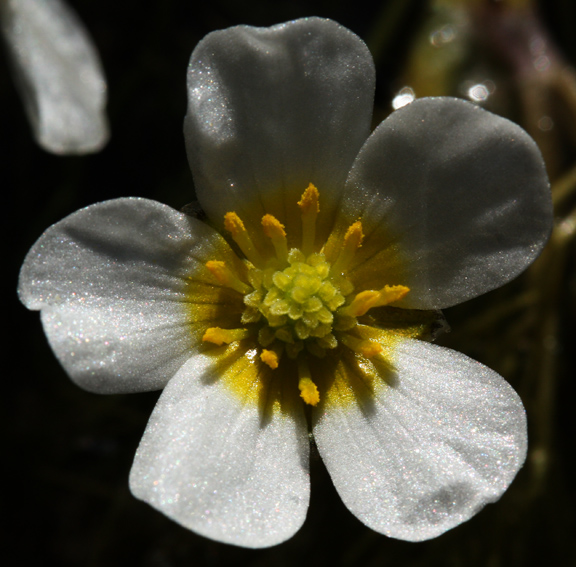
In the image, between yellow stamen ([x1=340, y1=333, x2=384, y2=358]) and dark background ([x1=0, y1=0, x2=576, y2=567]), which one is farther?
dark background ([x1=0, y1=0, x2=576, y2=567])

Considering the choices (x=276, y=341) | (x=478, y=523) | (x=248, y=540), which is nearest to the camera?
(x=248, y=540)

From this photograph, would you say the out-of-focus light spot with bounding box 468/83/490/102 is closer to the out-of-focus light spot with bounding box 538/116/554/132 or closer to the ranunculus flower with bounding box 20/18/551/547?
the out-of-focus light spot with bounding box 538/116/554/132

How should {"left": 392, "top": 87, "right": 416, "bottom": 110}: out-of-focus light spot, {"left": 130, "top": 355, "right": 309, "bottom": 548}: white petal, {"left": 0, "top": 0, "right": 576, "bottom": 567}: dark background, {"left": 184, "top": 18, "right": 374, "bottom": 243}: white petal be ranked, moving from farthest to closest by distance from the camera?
1. {"left": 392, "top": 87, "right": 416, "bottom": 110}: out-of-focus light spot
2. {"left": 0, "top": 0, "right": 576, "bottom": 567}: dark background
3. {"left": 184, "top": 18, "right": 374, "bottom": 243}: white petal
4. {"left": 130, "top": 355, "right": 309, "bottom": 548}: white petal

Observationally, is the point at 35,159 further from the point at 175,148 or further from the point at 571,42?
the point at 571,42

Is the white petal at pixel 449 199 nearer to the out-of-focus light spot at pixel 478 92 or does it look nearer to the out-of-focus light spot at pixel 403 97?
the out-of-focus light spot at pixel 403 97

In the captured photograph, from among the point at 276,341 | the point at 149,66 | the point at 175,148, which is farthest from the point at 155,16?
the point at 276,341

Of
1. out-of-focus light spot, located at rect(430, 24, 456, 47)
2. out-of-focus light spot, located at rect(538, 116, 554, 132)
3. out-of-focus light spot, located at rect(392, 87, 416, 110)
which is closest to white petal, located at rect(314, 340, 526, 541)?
out-of-focus light spot, located at rect(392, 87, 416, 110)
